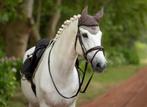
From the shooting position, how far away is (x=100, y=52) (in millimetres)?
7258

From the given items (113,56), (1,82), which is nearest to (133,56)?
(113,56)

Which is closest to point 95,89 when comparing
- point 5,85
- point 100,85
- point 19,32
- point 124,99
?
point 100,85

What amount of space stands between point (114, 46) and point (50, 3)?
17.2 meters

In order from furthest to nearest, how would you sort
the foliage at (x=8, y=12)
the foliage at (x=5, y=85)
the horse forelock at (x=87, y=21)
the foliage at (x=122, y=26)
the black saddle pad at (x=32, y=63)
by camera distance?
the foliage at (x=122, y=26) < the foliage at (x=8, y=12) < the foliage at (x=5, y=85) < the black saddle pad at (x=32, y=63) < the horse forelock at (x=87, y=21)

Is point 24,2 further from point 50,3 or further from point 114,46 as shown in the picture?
point 114,46

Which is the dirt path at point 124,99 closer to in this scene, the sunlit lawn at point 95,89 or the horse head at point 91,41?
the sunlit lawn at point 95,89

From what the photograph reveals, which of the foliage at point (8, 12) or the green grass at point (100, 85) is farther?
the green grass at point (100, 85)

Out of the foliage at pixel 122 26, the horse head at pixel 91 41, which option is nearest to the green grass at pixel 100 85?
the foliage at pixel 122 26

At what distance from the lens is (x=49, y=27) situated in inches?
884

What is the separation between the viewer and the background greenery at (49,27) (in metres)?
14.8

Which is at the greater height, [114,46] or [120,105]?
[120,105]

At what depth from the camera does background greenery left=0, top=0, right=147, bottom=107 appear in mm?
14750

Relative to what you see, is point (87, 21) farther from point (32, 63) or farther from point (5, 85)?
point (5, 85)

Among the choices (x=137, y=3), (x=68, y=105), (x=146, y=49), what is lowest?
(x=146, y=49)
